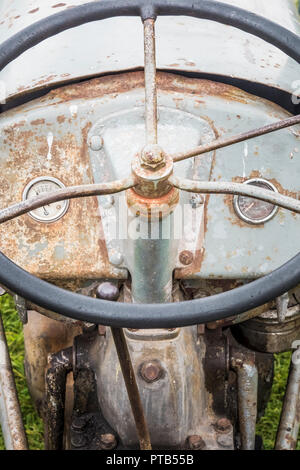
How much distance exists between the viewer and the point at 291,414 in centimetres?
196

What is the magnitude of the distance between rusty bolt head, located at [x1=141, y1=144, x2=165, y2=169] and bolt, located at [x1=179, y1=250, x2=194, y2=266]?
1.71 ft

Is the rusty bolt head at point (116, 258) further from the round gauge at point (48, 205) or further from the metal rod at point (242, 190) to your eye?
the metal rod at point (242, 190)

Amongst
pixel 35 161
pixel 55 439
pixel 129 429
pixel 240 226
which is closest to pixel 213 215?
pixel 240 226

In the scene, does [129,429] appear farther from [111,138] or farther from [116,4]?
[116,4]

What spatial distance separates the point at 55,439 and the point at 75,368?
0.24 meters

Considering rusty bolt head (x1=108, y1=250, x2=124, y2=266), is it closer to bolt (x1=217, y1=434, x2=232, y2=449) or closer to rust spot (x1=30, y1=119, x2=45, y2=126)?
rust spot (x1=30, y1=119, x2=45, y2=126)

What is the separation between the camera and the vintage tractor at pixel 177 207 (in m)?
1.69

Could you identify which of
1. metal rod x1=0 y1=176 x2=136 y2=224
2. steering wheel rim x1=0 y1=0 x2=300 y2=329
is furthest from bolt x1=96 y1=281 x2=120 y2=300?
metal rod x1=0 y1=176 x2=136 y2=224

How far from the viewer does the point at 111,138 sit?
1.75m

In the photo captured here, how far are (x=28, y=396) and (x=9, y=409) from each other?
2.92 feet

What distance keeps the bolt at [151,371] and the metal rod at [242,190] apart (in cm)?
63

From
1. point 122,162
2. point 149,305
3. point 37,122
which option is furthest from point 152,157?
point 37,122

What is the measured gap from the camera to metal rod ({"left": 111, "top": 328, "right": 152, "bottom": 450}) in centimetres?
138

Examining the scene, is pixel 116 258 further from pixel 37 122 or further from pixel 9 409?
pixel 9 409
